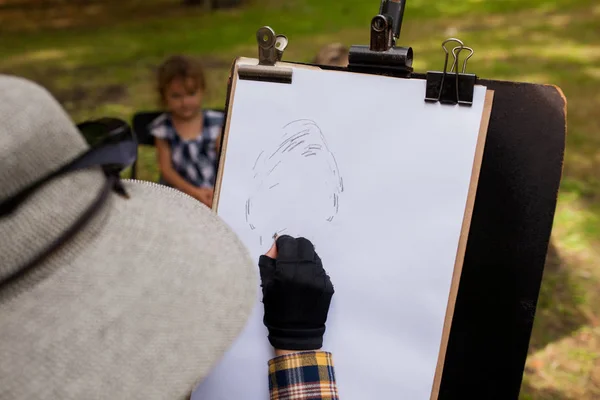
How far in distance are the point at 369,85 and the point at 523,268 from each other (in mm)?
473

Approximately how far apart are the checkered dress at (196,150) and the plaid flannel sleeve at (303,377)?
→ 221 cm

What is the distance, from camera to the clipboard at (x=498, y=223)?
1173 mm

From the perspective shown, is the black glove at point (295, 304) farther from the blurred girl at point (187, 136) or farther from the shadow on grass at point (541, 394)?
the blurred girl at point (187, 136)

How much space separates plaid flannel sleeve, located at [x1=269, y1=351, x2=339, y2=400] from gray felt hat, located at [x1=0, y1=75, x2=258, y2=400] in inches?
A: 12.5

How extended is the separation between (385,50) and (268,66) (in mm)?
253

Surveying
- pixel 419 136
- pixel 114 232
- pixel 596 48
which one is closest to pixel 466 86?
pixel 419 136

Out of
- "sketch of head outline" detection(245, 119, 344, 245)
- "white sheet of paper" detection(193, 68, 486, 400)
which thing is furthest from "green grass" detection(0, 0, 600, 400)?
"sketch of head outline" detection(245, 119, 344, 245)

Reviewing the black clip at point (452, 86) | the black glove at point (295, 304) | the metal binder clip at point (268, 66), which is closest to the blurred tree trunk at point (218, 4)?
the metal binder clip at point (268, 66)

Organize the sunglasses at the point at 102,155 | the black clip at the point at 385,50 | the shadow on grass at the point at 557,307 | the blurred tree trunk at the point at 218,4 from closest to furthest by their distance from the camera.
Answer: the sunglasses at the point at 102,155 < the black clip at the point at 385,50 < the shadow on grass at the point at 557,307 < the blurred tree trunk at the point at 218,4

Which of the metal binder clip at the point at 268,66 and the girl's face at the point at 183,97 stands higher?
the girl's face at the point at 183,97

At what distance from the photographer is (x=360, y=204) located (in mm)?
1259

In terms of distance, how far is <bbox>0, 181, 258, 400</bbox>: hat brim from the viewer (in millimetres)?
693

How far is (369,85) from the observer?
1265mm

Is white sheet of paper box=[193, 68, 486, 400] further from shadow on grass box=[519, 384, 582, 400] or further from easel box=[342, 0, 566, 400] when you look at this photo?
shadow on grass box=[519, 384, 582, 400]
